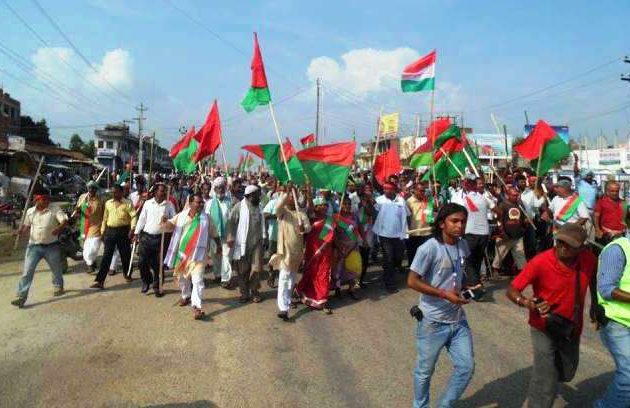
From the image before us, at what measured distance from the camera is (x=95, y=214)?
29.3 feet

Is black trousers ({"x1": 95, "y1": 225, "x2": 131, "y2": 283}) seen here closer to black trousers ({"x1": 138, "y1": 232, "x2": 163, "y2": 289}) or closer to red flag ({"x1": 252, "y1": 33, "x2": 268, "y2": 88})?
black trousers ({"x1": 138, "y1": 232, "x2": 163, "y2": 289})

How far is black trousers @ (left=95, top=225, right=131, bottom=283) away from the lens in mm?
7969

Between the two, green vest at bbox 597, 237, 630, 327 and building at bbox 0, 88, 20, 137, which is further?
building at bbox 0, 88, 20, 137

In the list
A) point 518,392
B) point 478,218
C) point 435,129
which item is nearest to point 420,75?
point 435,129

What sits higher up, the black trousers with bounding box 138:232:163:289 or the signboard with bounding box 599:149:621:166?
the signboard with bounding box 599:149:621:166

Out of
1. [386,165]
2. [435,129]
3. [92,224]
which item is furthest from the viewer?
[386,165]

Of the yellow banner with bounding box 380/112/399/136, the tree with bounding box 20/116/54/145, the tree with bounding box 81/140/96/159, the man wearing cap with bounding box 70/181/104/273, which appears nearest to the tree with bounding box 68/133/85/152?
the tree with bounding box 81/140/96/159

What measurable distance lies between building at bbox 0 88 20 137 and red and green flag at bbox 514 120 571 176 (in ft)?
176

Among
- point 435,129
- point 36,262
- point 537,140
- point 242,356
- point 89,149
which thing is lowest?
point 242,356

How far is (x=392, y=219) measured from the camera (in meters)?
7.77

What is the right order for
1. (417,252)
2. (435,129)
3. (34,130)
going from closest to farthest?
(417,252)
(435,129)
(34,130)

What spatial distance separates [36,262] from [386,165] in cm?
705

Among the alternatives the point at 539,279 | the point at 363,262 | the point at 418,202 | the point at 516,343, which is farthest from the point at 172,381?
the point at 418,202

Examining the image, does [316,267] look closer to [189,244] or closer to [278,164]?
[189,244]
